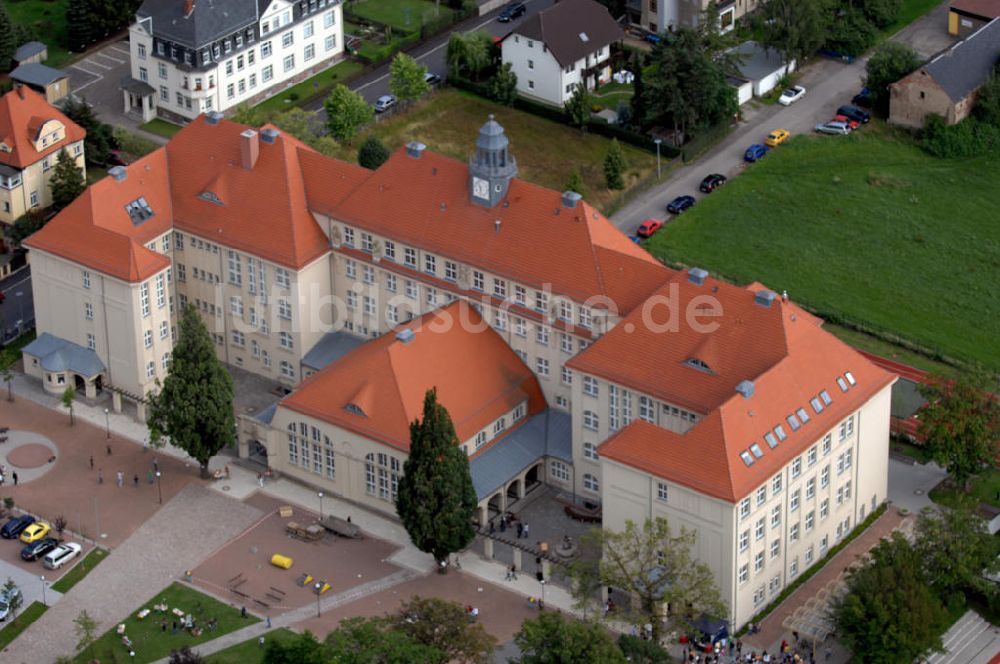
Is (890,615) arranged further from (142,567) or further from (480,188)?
(142,567)

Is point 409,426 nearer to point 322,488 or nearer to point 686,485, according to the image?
point 322,488

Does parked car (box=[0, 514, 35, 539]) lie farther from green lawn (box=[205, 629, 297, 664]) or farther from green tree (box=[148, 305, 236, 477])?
green lawn (box=[205, 629, 297, 664])

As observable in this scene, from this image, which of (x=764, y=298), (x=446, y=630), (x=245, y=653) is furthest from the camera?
Result: (x=764, y=298)

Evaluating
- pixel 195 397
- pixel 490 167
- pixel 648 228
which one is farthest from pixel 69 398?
pixel 648 228

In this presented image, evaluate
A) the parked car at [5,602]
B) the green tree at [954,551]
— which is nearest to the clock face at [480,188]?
the green tree at [954,551]

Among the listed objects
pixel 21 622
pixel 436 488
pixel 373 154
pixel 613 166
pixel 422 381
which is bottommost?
pixel 21 622
